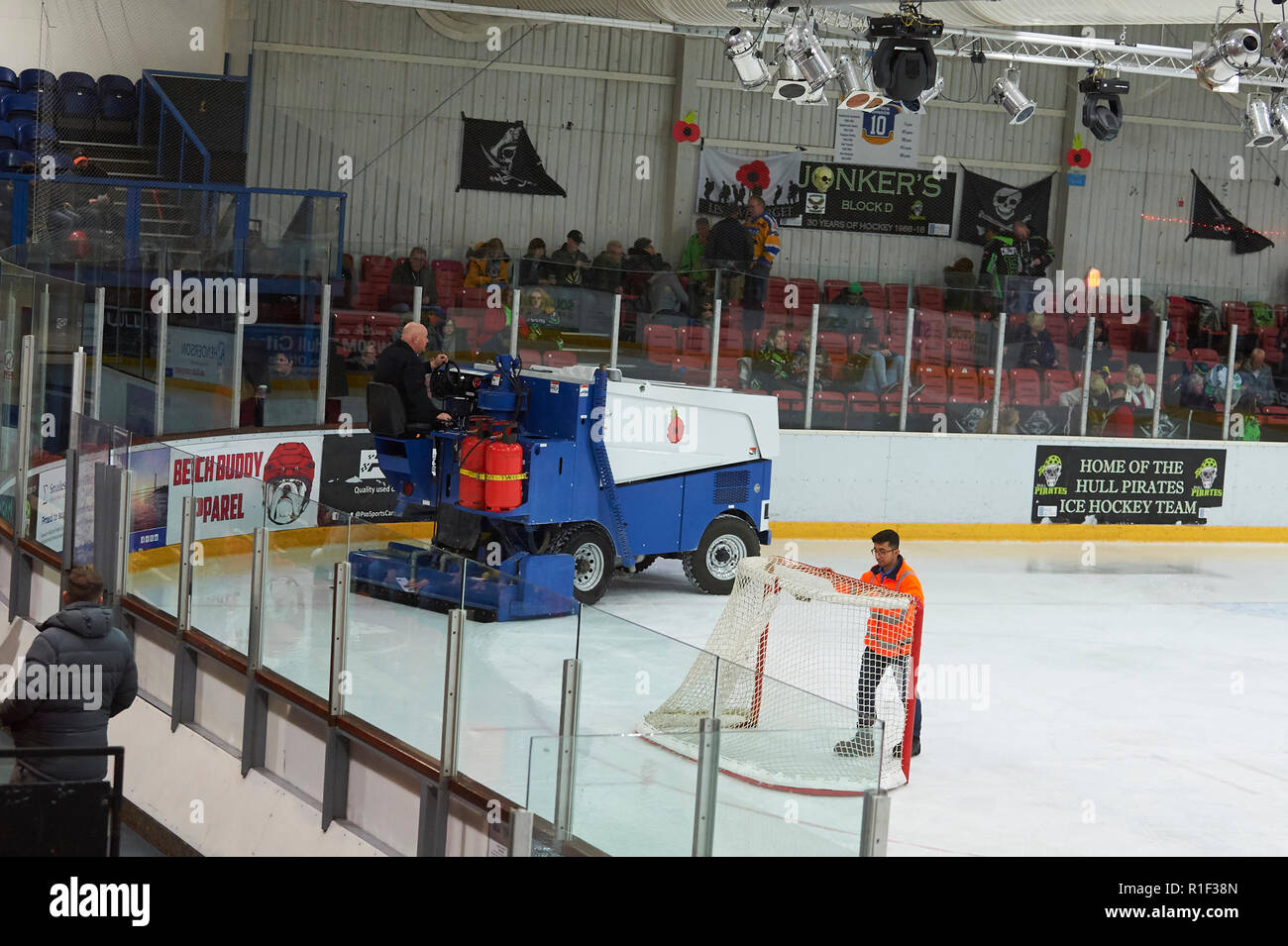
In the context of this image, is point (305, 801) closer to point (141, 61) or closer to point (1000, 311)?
point (1000, 311)

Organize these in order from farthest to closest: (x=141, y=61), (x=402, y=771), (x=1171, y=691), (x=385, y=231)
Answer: (x=385, y=231) < (x=141, y=61) < (x=1171, y=691) < (x=402, y=771)

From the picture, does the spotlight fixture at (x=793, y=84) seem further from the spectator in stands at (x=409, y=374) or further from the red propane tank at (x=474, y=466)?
the red propane tank at (x=474, y=466)

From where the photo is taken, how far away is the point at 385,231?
A: 16.5 metres

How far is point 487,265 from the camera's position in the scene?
45.8 ft

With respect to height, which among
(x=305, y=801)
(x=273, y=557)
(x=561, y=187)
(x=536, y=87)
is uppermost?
(x=536, y=87)

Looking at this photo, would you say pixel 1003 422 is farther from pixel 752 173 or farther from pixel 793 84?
pixel 752 173

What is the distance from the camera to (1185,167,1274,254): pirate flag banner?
19.5m

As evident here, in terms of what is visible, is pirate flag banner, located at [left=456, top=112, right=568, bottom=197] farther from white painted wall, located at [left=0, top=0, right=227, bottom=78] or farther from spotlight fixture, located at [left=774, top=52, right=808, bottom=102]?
spotlight fixture, located at [left=774, top=52, right=808, bottom=102]

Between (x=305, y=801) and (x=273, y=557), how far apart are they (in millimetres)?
959

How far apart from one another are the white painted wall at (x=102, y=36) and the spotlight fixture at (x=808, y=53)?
21.8 ft

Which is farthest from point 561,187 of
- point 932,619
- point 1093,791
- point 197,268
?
point 1093,791

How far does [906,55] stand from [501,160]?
8224 millimetres

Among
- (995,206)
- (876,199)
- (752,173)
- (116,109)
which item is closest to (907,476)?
(752,173)

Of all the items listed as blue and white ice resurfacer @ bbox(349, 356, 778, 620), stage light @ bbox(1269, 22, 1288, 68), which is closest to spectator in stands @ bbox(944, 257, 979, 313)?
blue and white ice resurfacer @ bbox(349, 356, 778, 620)
